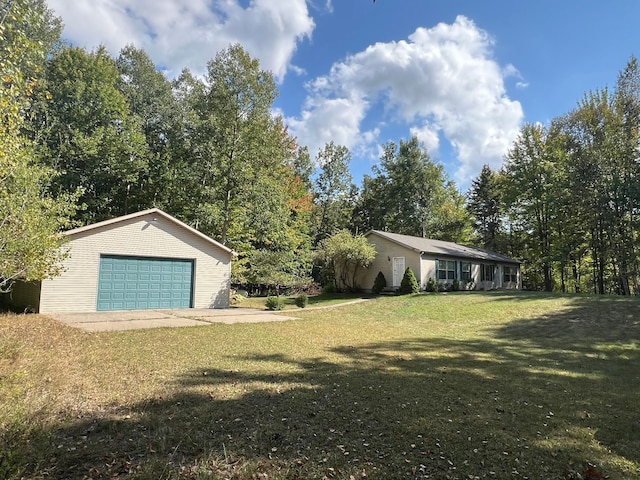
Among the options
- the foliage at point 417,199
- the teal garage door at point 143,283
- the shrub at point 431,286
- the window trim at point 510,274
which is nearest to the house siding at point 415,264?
the shrub at point 431,286

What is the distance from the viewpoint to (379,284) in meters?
24.8

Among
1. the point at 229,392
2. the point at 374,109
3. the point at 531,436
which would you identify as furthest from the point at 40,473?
the point at 374,109

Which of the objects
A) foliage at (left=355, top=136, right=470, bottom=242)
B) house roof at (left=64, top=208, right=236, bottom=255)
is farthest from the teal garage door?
foliage at (left=355, top=136, right=470, bottom=242)

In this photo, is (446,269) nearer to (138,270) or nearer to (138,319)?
(138,270)

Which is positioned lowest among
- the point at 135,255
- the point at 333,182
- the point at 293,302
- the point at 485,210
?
the point at 293,302

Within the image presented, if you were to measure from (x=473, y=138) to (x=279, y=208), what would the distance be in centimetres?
2117

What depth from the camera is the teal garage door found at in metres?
14.5

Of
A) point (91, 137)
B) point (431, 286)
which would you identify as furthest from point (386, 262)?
point (91, 137)

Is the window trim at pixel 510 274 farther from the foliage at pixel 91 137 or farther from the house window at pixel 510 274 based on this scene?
the foliage at pixel 91 137

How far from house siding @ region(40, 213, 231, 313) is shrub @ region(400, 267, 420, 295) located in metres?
10.8

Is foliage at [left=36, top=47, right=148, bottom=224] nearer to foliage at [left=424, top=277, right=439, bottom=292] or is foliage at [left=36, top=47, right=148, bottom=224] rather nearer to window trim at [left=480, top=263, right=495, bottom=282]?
foliage at [left=424, top=277, right=439, bottom=292]

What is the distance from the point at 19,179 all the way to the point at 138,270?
7526 mm

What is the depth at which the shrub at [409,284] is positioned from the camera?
2258 cm

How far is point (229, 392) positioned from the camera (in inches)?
201
